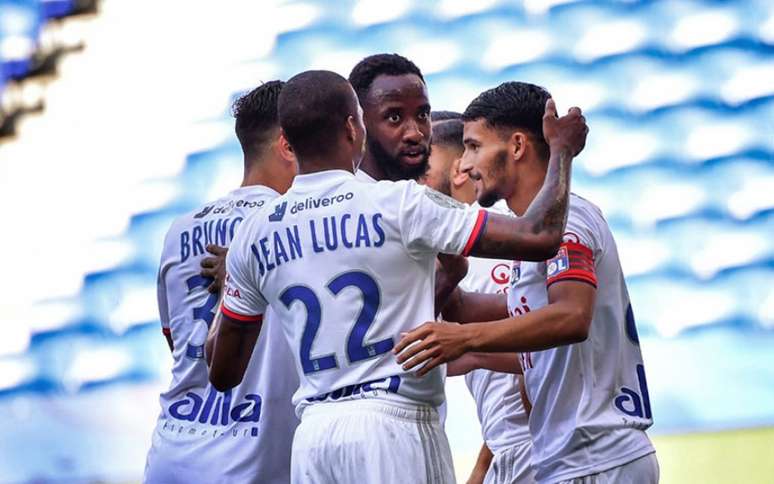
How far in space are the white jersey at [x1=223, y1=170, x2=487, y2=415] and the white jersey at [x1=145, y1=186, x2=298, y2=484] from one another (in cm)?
72

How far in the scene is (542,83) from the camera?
9602 millimetres

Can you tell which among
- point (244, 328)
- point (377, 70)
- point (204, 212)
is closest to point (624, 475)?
point (244, 328)

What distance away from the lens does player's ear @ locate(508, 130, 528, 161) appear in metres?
4.71

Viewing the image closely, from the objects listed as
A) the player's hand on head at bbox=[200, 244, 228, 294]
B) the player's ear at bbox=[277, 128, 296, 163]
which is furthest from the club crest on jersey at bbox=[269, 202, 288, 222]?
the player's ear at bbox=[277, 128, 296, 163]

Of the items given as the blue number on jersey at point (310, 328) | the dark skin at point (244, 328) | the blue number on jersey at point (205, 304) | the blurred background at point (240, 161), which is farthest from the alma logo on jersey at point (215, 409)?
the blurred background at point (240, 161)

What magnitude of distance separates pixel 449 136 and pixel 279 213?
7.52ft

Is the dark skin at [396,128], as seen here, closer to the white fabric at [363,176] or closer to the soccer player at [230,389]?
the white fabric at [363,176]

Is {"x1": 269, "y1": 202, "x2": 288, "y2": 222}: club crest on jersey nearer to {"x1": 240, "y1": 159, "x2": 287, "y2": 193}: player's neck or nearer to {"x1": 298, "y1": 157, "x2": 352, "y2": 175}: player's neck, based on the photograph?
{"x1": 298, "y1": 157, "x2": 352, "y2": 175}: player's neck

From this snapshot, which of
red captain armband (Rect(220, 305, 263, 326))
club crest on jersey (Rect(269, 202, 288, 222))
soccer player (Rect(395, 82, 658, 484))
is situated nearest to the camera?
club crest on jersey (Rect(269, 202, 288, 222))

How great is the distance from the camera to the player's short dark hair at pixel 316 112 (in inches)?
162

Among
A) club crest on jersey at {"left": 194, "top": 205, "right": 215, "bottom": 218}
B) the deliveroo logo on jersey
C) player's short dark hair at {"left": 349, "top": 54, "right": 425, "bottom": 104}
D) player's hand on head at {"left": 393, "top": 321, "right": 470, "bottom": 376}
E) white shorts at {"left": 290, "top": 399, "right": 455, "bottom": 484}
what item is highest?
player's short dark hair at {"left": 349, "top": 54, "right": 425, "bottom": 104}

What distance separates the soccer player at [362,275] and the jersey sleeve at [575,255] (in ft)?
1.18

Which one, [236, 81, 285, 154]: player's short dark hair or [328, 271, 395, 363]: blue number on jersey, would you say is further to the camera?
[236, 81, 285, 154]: player's short dark hair

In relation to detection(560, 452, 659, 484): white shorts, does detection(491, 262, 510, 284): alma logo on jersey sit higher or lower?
higher
